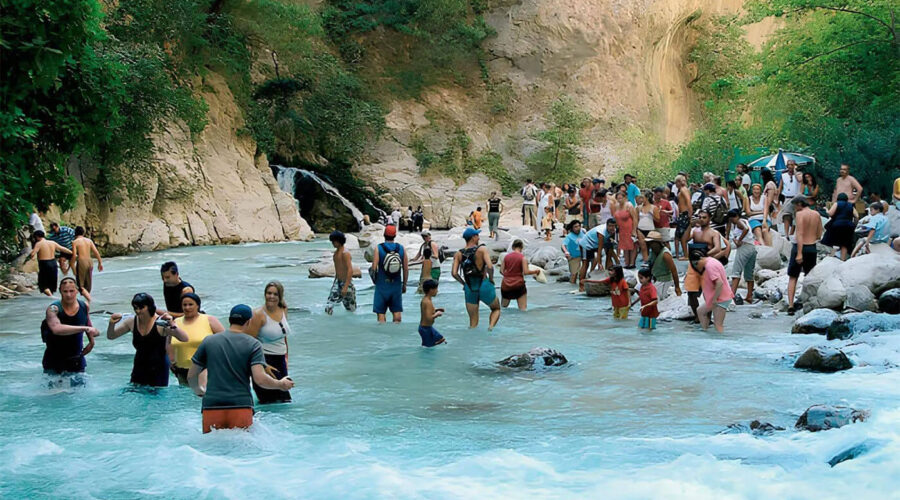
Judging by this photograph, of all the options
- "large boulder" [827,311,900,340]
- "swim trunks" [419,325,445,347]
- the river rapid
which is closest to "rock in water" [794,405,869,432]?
the river rapid

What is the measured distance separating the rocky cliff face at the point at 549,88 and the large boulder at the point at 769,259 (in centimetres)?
2482

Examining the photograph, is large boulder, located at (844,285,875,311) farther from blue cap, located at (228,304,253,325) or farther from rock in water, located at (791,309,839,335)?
blue cap, located at (228,304,253,325)

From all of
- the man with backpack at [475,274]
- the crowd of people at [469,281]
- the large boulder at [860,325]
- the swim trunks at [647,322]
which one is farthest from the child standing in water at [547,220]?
the large boulder at [860,325]

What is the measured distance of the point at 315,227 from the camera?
3775 centimetres

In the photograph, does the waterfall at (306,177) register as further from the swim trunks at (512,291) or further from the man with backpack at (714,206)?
the swim trunks at (512,291)

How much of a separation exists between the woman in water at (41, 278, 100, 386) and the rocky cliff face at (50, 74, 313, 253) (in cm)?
1721

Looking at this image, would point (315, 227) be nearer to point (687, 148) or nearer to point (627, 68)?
point (687, 148)

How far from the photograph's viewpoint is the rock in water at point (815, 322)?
12.0 metres

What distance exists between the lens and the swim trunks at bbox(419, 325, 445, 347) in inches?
445

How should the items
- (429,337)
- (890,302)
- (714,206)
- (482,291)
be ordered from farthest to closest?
(714,206) → (482,291) → (890,302) → (429,337)

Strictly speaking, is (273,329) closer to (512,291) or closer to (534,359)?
(534,359)

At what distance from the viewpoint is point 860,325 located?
11438 millimetres

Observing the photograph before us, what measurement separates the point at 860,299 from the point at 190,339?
9723mm

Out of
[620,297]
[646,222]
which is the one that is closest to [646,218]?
[646,222]
